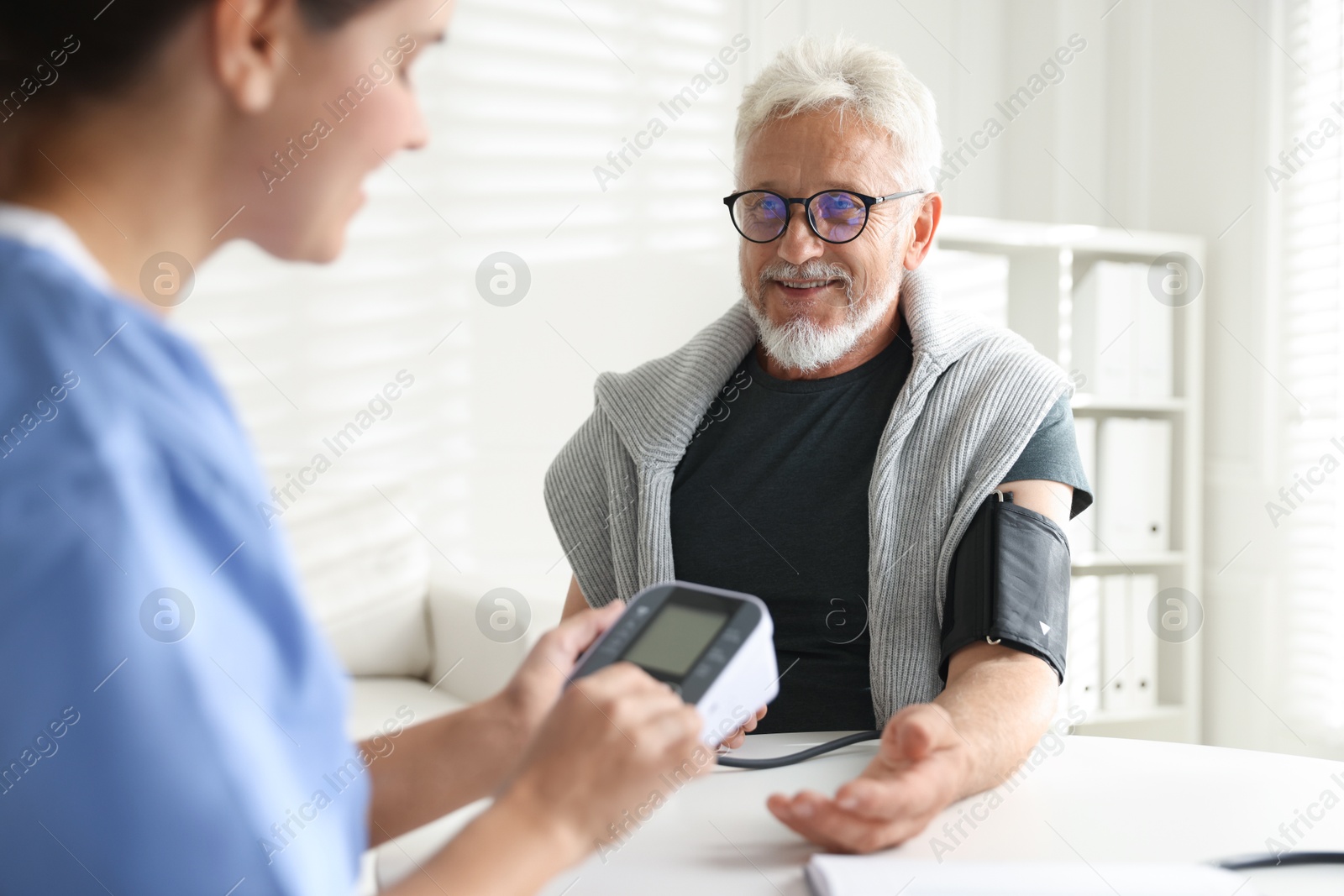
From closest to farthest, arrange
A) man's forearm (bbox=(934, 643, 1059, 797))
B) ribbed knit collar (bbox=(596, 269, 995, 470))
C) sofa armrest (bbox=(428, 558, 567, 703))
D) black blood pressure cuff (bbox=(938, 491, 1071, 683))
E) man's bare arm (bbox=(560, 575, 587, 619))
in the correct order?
1. man's forearm (bbox=(934, 643, 1059, 797))
2. black blood pressure cuff (bbox=(938, 491, 1071, 683))
3. ribbed knit collar (bbox=(596, 269, 995, 470))
4. man's bare arm (bbox=(560, 575, 587, 619))
5. sofa armrest (bbox=(428, 558, 567, 703))

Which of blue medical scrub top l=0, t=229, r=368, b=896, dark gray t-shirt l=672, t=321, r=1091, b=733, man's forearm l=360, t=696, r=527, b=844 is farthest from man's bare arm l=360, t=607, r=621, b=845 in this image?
dark gray t-shirt l=672, t=321, r=1091, b=733

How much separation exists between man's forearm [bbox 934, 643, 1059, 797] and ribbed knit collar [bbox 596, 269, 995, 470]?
370mm

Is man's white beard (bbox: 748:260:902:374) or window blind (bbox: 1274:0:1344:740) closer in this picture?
man's white beard (bbox: 748:260:902:374)

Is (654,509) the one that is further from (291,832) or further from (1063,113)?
(1063,113)

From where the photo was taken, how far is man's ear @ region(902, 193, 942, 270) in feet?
4.90

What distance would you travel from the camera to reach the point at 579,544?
1.43 m

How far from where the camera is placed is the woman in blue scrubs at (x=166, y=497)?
0.34 meters

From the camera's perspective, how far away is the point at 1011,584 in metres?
1.10

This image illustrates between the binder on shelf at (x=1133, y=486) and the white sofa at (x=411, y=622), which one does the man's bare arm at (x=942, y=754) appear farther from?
the binder on shelf at (x=1133, y=486)

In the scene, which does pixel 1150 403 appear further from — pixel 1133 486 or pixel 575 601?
pixel 575 601

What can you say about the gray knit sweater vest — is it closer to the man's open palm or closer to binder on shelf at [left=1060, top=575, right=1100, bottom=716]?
the man's open palm

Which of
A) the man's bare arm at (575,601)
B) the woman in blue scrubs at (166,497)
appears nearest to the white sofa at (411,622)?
the man's bare arm at (575,601)

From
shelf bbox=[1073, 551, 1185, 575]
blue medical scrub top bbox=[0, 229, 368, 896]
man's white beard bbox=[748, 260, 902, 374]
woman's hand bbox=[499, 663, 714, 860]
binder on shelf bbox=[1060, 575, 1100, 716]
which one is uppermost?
man's white beard bbox=[748, 260, 902, 374]

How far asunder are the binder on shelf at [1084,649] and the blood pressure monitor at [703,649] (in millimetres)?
2250
